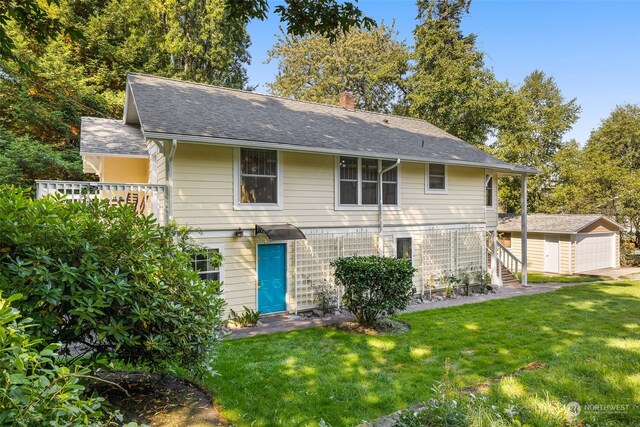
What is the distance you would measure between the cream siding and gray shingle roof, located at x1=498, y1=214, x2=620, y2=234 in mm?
7104

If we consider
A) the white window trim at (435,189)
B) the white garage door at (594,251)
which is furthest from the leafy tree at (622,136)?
the white window trim at (435,189)

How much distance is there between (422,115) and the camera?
71.3ft

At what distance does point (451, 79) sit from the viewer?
20266mm

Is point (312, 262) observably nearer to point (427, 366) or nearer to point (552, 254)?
point (427, 366)

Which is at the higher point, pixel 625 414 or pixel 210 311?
pixel 210 311

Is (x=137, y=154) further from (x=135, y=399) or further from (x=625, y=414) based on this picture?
(x=625, y=414)

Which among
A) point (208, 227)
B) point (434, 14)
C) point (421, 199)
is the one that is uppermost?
point (434, 14)

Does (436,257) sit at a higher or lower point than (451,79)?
lower

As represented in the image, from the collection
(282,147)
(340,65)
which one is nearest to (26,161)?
(282,147)

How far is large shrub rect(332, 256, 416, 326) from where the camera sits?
25.3 ft

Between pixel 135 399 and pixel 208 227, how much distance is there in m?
4.71

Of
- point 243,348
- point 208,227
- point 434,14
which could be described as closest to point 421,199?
point 208,227

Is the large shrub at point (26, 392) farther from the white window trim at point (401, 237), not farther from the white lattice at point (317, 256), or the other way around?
the white window trim at point (401, 237)

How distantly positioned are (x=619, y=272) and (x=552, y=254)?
356cm
